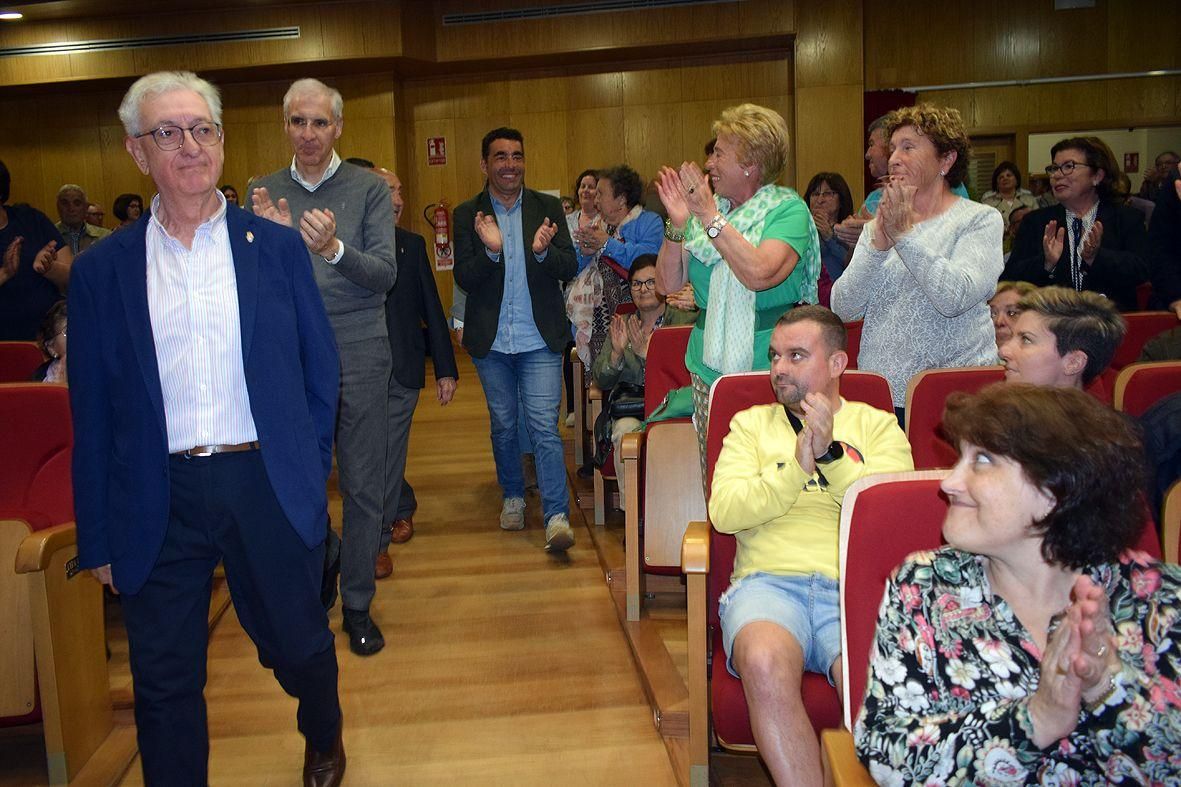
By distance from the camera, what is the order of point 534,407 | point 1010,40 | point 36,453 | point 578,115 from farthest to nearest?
point 578,115
point 1010,40
point 534,407
point 36,453

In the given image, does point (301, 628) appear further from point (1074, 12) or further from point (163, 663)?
point (1074, 12)

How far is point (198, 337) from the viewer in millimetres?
2002

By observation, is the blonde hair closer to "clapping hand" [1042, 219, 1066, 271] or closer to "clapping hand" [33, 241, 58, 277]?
"clapping hand" [1042, 219, 1066, 271]

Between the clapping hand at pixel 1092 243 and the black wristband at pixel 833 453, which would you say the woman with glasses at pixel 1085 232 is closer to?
the clapping hand at pixel 1092 243

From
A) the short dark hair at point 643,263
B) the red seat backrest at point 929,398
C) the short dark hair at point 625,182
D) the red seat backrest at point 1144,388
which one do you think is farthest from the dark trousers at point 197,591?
the short dark hair at point 625,182

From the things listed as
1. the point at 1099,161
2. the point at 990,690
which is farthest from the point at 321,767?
the point at 1099,161

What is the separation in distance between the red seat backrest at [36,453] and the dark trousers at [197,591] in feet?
3.39

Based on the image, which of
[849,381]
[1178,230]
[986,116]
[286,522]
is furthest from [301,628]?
[986,116]

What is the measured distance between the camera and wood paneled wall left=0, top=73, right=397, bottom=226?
10969 mm

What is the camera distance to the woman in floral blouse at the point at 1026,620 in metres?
1.28

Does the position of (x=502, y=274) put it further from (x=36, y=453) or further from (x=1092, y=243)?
(x=1092, y=243)

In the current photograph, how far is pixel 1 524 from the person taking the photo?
8.60 ft

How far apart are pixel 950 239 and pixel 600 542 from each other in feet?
7.26

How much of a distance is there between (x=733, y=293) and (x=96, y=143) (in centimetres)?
1064
